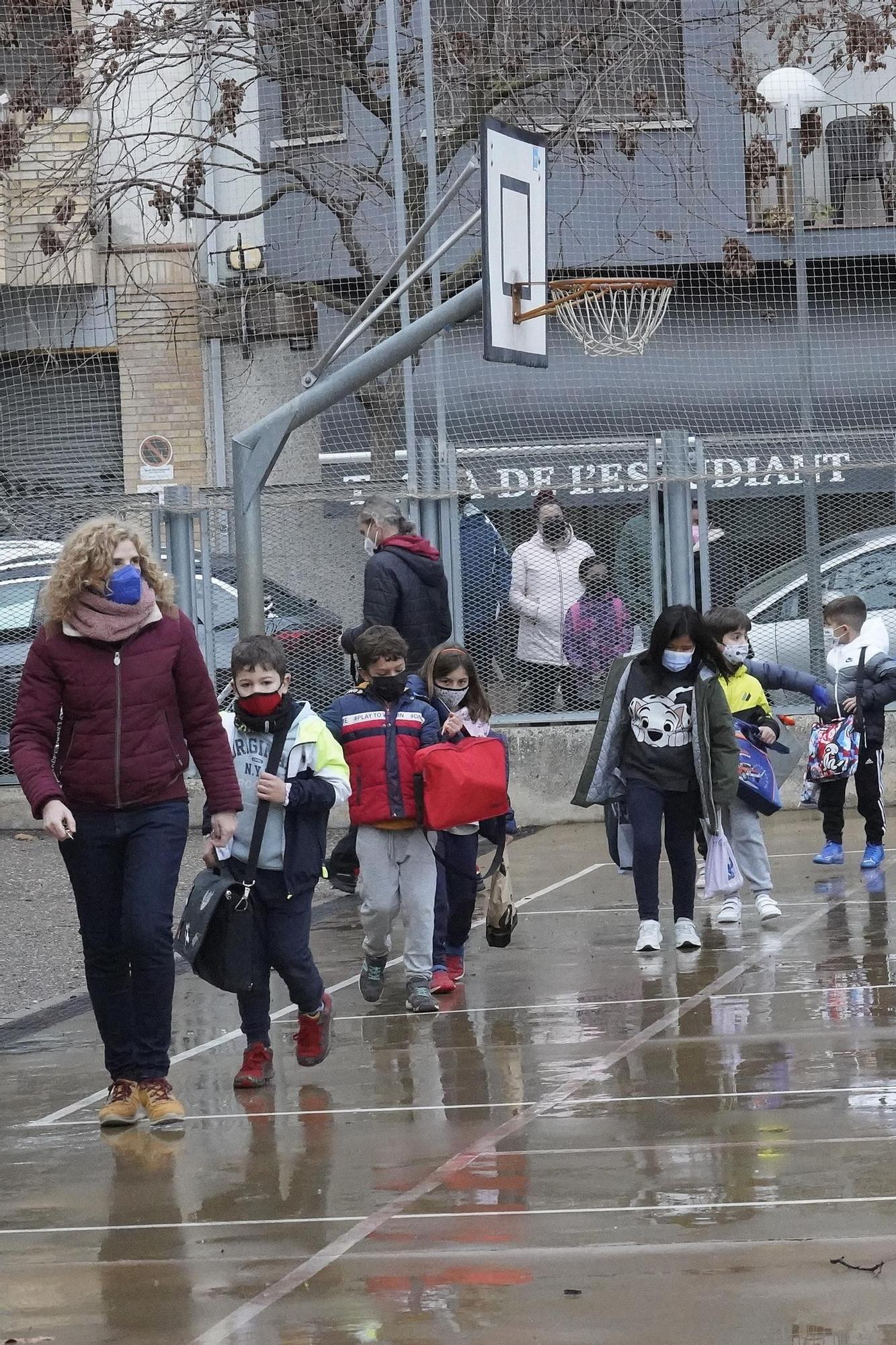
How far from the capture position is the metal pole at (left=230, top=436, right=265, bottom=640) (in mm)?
10047

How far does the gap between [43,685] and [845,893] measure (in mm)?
5209

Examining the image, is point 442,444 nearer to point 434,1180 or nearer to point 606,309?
point 606,309

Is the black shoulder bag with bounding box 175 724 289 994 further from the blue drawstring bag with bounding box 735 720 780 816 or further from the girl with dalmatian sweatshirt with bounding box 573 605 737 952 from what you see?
the blue drawstring bag with bounding box 735 720 780 816

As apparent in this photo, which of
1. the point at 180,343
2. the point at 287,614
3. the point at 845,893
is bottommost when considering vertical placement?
the point at 845,893

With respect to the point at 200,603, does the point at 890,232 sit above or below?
above

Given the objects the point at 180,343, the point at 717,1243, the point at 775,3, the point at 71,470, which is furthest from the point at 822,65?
the point at 717,1243

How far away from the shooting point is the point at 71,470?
62.4 ft

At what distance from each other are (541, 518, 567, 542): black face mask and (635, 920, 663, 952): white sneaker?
452 cm

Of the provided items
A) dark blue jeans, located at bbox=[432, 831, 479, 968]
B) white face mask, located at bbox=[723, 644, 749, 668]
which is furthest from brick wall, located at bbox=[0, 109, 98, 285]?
dark blue jeans, located at bbox=[432, 831, 479, 968]

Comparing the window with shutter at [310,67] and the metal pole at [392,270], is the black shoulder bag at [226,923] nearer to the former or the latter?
the metal pole at [392,270]

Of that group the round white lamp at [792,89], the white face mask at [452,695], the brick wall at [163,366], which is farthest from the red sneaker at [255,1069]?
the brick wall at [163,366]

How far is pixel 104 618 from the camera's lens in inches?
244

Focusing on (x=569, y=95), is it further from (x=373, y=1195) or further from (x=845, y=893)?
(x=373, y=1195)

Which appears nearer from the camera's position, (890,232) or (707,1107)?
(707,1107)
